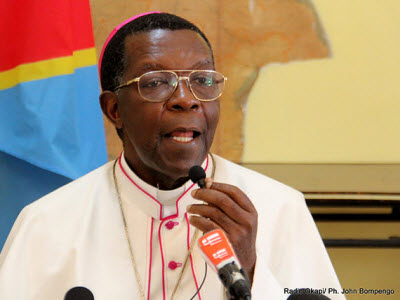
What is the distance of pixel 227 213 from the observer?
1.67m

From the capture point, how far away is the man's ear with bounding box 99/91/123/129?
221cm

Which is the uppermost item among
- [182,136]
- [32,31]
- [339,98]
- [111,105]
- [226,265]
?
[32,31]

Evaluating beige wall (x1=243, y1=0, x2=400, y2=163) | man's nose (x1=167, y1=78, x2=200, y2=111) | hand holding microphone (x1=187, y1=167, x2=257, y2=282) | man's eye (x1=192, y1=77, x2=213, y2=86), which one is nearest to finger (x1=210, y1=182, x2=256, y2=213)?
hand holding microphone (x1=187, y1=167, x2=257, y2=282)

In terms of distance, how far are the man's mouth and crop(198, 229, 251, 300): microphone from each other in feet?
2.35

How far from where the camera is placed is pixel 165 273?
6.81ft

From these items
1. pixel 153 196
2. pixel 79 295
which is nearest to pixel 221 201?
pixel 79 295

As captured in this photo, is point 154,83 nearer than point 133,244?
Yes

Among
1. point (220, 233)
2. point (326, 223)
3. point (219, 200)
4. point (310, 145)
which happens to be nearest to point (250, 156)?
point (310, 145)

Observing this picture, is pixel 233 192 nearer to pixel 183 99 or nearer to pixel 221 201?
pixel 221 201

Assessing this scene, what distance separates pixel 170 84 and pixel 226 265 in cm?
96

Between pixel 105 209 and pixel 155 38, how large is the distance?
2.40 ft

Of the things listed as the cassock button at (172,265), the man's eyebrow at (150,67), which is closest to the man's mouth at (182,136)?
the man's eyebrow at (150,67)

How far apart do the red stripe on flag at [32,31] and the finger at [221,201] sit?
4.74 ft

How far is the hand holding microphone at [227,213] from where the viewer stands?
1.64m
